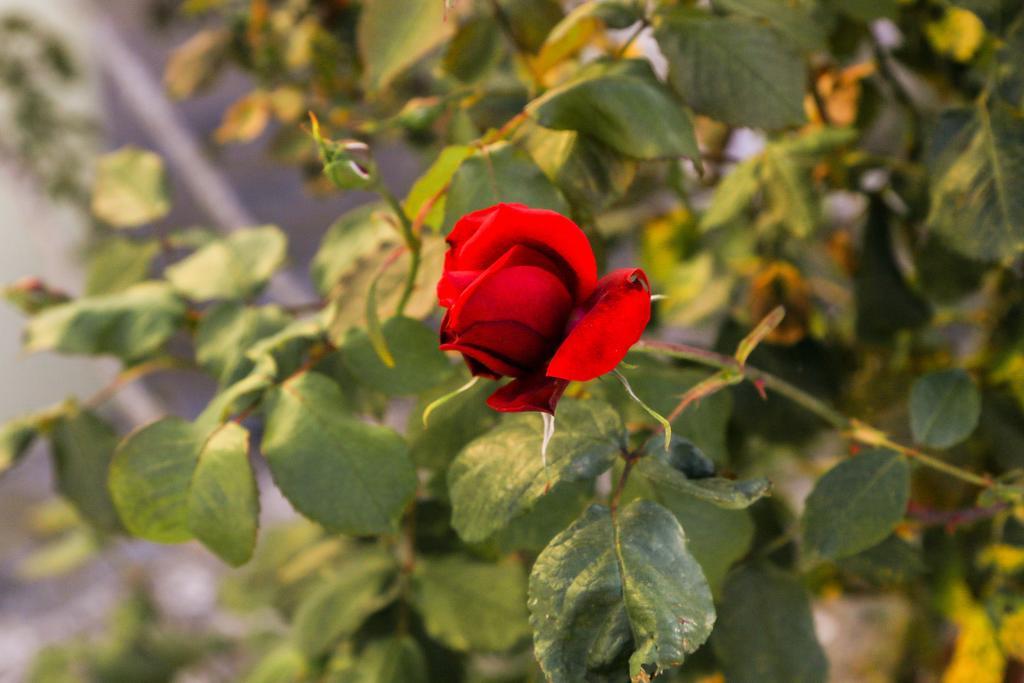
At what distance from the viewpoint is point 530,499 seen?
249 mm

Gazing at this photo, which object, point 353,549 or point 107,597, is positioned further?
point 107,597

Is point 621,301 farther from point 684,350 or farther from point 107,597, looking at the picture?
point 107,597

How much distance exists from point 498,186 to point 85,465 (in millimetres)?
293

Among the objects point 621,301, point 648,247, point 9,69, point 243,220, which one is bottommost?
point 243,220

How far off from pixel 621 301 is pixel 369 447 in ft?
0.44

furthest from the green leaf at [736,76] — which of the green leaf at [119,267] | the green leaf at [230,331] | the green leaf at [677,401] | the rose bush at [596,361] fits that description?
the green leaf at [119,267]

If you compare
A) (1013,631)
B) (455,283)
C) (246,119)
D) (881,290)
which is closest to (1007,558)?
(1013,631)

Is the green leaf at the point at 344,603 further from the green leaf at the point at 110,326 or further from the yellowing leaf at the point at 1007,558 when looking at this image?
the yellowing leaf at the point at 1007,558

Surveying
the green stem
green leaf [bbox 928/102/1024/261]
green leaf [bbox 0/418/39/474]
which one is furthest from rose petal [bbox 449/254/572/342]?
green leaf [bbox 0/418/39/474]

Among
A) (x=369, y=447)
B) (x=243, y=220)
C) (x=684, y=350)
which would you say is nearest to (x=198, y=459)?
(x=369, y=447)

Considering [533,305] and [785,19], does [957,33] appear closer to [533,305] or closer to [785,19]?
[785,19]

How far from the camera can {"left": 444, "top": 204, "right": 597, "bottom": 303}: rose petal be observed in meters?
0.20

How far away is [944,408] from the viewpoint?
1.09 feet

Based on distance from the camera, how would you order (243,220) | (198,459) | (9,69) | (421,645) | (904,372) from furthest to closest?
(9,69) → (243,220) → (904,372) → (421,645) → (198,459)
